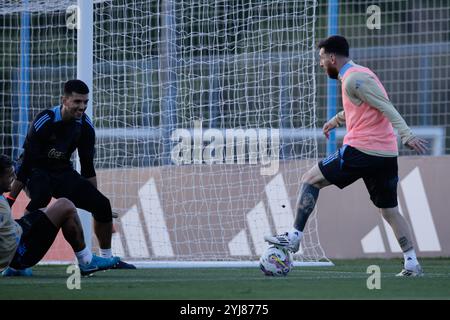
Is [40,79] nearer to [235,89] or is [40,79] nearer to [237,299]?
[235,89]

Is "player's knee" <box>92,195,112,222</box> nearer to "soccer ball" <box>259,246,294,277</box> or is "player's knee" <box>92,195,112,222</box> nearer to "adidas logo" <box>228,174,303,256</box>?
"soccer ball" <box>259,246,294,277</box>

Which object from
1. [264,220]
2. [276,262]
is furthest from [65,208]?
[264,220]

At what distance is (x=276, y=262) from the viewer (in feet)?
29.8

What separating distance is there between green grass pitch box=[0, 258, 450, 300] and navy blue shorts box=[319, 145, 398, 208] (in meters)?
0.71

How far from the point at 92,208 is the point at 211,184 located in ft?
12.2

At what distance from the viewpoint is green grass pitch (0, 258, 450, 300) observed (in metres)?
7.28

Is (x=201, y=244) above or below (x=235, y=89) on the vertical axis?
below

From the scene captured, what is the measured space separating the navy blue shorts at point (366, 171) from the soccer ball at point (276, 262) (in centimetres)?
73

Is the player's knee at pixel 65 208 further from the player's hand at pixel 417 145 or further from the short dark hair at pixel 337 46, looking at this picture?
the player's hand at pixel 417 145

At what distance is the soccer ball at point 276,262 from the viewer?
9062mm

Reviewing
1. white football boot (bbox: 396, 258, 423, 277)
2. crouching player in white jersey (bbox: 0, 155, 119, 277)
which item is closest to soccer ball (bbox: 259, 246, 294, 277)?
white football boot (bbox: 396, 258, 423, 277)

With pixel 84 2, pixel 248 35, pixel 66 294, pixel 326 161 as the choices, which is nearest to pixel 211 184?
pixel 248 35

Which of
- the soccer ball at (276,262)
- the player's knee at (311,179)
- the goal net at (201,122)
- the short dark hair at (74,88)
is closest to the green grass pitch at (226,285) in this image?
the soccer ball at (276,262)
